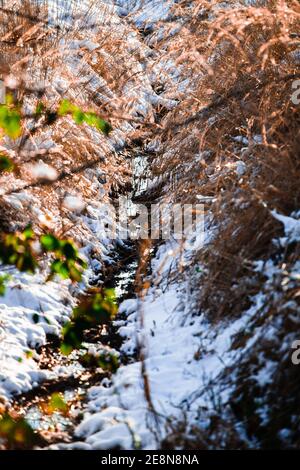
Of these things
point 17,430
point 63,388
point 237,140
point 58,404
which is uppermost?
point 237,140

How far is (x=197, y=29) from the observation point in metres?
5.12

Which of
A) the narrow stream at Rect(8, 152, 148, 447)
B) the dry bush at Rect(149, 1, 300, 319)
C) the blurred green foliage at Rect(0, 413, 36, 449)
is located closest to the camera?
the blurred green foliage at Rect(0, 413, 36, 449)

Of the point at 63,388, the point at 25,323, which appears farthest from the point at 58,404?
the point at 25,323

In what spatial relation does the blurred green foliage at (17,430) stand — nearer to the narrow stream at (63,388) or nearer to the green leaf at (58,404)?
the narrow stream at (63,388)

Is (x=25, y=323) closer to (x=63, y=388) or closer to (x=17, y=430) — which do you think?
(x=63, y=388)

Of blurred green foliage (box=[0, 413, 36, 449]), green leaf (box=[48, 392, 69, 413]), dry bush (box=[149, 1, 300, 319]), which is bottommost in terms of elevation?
blurred green foliage (box=[0, 413, 36, 449])

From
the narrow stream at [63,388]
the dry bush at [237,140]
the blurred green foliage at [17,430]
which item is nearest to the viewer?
the blurred green foliage at [17,430]

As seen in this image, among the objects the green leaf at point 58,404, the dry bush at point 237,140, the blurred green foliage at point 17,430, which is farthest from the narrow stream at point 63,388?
the dry bush at point 237,140

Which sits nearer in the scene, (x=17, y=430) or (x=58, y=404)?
(x=17, y=430)

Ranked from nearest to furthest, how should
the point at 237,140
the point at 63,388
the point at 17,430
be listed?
1. the point at 17,430
2. the point at 63,388
3. the point at 237,140

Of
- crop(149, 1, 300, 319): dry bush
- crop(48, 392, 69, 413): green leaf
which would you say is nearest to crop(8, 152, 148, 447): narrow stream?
crop(48, 392, 69, 413): green leaf

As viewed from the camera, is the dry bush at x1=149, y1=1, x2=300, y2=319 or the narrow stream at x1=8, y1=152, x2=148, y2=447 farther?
the dry bush at x1=149, y1=1, x2=300, y2=319

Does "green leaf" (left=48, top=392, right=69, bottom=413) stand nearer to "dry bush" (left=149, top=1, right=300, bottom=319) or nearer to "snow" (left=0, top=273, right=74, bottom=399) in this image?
"snow" (left=0, top=273, right=74, bottom=399)
